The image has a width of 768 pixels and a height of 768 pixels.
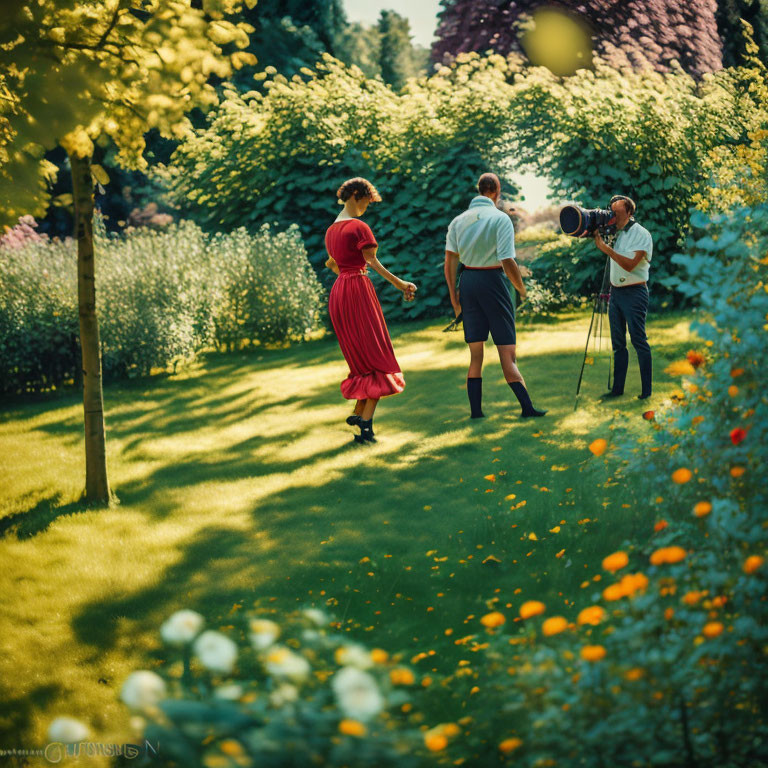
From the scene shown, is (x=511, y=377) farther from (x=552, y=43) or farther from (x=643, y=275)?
(x=552, y=43)

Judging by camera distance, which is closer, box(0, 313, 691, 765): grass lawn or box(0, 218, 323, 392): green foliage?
box(0, 313, 691, 765): grass lawn

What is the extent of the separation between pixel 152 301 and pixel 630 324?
21.3 ft

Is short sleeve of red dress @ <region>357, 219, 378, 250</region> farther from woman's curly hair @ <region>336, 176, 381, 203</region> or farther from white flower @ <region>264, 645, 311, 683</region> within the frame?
white flower @ <region>264, 645, 311, 683</region>

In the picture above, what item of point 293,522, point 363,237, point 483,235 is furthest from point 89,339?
point 483,235

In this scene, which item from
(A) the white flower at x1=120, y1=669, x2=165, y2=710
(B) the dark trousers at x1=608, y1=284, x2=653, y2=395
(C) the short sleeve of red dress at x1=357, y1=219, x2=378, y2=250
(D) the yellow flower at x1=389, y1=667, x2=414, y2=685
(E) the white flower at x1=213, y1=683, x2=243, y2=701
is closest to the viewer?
(A) the white flower at x1=120, y1=669, x2=165, y2=710

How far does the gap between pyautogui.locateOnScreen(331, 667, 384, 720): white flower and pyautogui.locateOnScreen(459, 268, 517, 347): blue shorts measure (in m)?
5.28

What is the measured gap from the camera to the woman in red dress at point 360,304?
6.68 m

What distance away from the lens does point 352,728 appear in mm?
1878

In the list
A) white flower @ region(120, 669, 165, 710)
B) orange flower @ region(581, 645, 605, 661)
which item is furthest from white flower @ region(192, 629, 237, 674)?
orange flower @ region(581, 645, 605, 661)

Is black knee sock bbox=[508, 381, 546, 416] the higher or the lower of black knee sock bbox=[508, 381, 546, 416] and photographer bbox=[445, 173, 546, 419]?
the lower

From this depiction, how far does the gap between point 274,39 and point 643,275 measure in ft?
70.7

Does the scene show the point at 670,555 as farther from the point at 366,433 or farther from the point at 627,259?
the point at 627,259

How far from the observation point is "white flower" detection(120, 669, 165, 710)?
1792mm

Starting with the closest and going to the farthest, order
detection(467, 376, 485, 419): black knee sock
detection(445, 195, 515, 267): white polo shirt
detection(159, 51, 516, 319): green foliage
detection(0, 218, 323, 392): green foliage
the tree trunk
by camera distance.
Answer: the tree trunk
detection(445, 195, 515, 267): white polo shirt
detection(467, 376, 485, 419): black knee sock
detection(0, 218, 323, 392): green foliage
detection(159, 51, 516, 319): green foliage
